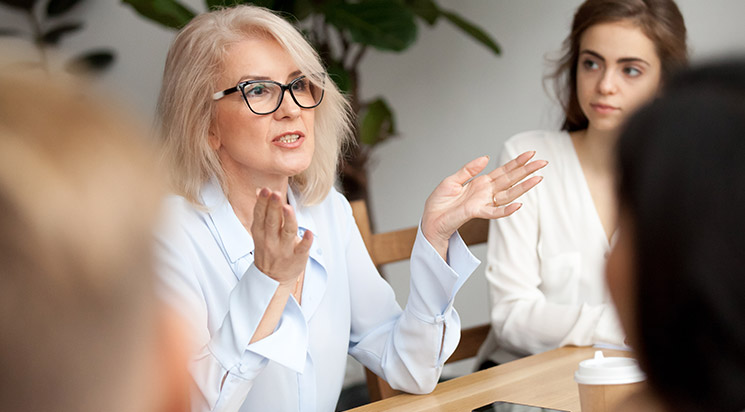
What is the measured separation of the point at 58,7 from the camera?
3.45m

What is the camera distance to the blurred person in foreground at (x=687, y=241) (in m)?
0.51

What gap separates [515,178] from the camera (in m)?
1.49

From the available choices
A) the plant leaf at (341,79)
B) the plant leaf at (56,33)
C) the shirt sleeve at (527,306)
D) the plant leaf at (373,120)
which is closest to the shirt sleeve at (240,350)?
the shirt sleeve at (527,306)

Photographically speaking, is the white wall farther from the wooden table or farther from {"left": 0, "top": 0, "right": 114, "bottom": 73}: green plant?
the wooden table

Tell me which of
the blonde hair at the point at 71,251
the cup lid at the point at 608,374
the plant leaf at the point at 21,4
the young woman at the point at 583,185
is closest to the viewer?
the blonde hair at the point at 71,251

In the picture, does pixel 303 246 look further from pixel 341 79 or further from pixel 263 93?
pixel 341 79

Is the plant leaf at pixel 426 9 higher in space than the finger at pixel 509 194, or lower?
higher

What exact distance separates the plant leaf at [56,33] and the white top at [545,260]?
7.43ft

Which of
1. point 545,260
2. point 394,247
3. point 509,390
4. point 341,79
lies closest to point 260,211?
point 509,390

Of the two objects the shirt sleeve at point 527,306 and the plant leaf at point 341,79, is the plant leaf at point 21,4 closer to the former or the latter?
the plant leaf at point 341,79

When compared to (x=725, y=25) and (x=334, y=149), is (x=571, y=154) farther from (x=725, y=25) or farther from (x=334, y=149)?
(x=725, y=25)

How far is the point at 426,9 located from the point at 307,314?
1.80m

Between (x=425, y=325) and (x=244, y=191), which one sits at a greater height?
(x=244, y=191)

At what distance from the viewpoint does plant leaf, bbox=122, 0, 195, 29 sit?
264cm
